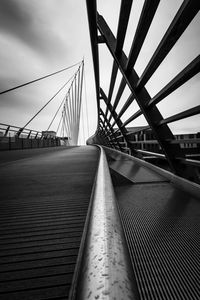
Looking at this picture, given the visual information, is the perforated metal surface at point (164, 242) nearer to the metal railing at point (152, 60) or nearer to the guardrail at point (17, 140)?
the metal railing at point (152, 60)

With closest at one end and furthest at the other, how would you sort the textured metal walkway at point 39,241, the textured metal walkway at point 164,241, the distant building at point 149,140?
the textured metal walkway at point 39,241, the textured metal walkway at point 164,241, the distant building at point 149,140

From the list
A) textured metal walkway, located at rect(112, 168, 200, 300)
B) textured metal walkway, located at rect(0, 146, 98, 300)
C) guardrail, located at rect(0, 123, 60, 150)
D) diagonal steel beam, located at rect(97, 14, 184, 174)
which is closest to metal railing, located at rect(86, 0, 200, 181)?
diagonal steel beam, located at rect(97, 14, 184, 174)

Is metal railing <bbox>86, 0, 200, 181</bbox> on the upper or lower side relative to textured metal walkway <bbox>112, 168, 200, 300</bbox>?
upper

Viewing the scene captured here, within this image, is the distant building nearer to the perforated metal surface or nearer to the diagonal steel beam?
the diagonal steel beam

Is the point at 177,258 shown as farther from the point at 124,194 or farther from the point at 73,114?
the point at 73,114

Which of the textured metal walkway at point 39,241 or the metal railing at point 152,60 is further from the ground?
the metal railing at point 152,60

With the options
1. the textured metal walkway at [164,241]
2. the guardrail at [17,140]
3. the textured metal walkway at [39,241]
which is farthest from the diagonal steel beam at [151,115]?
the guardrail at [17,140]

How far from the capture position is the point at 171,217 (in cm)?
167

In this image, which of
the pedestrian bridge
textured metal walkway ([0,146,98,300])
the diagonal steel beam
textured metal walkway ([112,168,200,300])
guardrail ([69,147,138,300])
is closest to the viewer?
guardrail ([69,147,138,300])

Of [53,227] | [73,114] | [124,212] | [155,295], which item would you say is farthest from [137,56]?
[73,114]

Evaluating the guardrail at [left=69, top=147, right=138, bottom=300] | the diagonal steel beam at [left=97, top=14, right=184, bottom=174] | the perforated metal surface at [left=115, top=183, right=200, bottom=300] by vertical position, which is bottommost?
the perforated metal surface at [left=115, top=183, right=200, bottom=300]

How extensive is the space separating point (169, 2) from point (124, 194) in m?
1.90

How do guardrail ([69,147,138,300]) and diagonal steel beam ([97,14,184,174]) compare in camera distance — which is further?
diagonal steel beam ([97,14,184,174])

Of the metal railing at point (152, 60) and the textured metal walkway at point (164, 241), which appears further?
the metal railing at point (152, 60)
